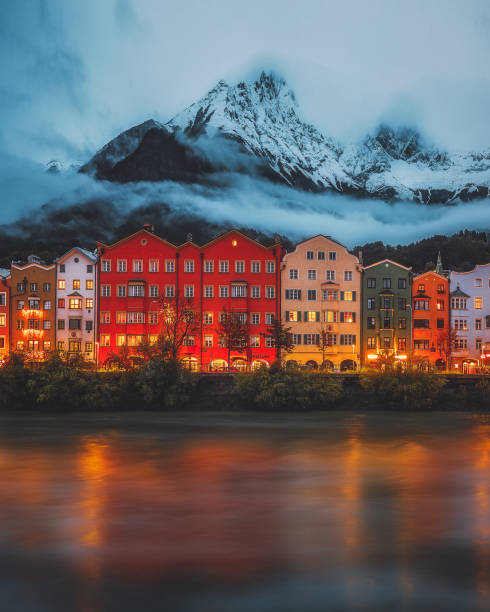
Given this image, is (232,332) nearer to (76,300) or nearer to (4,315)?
(76,300)

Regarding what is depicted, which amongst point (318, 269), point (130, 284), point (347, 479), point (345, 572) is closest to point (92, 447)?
point (347, 479)

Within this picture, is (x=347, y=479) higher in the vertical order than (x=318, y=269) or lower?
lower

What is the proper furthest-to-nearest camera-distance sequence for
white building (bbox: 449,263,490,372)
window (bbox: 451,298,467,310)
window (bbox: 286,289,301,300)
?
1. window (bbox: 451,298,467,310)
2. white building (bbox: 449,263,490,372)
3. window (bbox: 286,289,301,300)

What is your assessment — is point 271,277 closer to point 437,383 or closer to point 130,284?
point 130,284

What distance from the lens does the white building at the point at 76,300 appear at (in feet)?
260

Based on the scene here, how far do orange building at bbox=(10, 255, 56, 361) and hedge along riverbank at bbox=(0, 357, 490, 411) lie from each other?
57.5ft

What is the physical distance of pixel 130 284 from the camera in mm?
78562

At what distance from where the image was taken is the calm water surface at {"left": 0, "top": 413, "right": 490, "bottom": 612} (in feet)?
66.2

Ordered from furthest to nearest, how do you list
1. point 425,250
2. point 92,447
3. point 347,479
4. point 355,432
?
point 425,250 < point 355,432 < point 92,447 < point 347,479

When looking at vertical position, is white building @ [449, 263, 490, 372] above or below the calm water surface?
above

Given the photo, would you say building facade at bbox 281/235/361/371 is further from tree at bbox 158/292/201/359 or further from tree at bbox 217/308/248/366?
tree at bbox 158/292/201/359

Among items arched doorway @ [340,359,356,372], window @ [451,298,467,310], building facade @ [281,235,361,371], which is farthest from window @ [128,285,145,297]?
window @ [451,298,467,310]

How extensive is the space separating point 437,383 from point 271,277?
82.6 feet

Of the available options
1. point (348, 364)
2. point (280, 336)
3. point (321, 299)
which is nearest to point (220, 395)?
point (280, 336)
